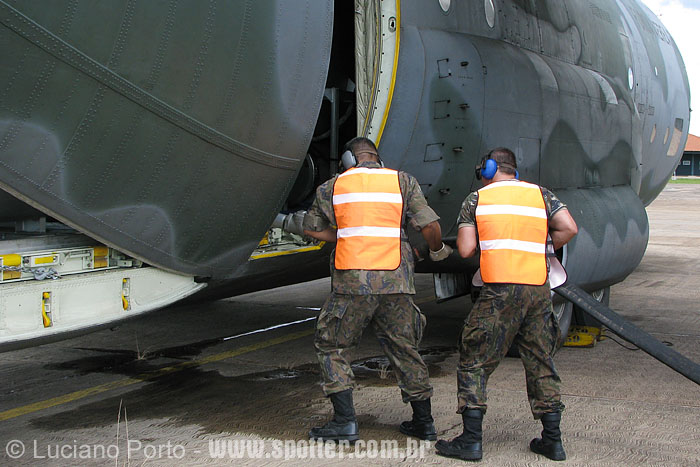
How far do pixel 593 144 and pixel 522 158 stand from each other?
1.34m

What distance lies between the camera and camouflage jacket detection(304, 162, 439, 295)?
4.55m

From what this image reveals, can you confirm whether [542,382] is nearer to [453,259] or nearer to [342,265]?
[342,265]

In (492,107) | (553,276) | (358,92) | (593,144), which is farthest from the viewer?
(593,144)

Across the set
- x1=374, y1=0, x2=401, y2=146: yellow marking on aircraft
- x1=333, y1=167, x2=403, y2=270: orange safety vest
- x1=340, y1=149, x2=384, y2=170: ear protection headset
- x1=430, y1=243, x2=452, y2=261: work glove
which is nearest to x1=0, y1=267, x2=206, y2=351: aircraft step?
x1=333, y1=167, x2=403, y2=270: orange safety vest

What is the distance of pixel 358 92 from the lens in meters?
5.96

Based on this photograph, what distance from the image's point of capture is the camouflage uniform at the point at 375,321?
15.0ft

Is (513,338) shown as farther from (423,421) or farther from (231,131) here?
(231,131)

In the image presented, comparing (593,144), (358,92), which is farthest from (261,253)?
(593,144)

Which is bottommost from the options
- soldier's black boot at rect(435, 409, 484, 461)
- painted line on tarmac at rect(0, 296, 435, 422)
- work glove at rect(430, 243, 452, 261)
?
painted line on tarmac at rect(0, 296, 435, 422)

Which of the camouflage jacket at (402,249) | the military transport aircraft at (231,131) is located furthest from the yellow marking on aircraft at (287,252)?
the camouflage jacket at (402,249)

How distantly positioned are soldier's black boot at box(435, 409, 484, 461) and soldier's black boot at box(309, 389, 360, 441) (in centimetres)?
55

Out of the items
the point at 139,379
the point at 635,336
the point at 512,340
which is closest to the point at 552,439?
the point at 512,340

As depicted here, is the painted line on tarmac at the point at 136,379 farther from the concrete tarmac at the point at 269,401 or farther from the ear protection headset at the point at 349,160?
the ear protection headset at the point at 349,160

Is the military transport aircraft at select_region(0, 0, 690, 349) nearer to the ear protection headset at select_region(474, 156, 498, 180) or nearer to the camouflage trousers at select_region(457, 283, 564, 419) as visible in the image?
the ear protection headset at select_region(474, 156, 498, 180)
